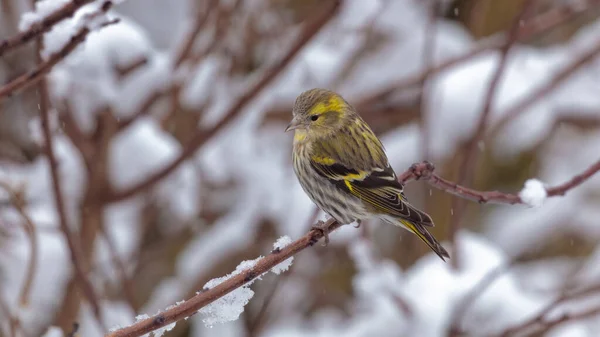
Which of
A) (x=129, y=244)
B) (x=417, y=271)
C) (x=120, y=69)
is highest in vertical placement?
(x=120, y=69)

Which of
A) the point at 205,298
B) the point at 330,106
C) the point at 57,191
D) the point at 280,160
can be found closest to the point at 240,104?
the point at 330,106

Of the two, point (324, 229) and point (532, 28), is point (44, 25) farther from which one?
point (532, 28)

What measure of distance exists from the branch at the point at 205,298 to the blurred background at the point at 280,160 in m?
0.78

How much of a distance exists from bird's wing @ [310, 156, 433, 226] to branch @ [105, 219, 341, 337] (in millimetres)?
1103

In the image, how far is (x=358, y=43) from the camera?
237 inches

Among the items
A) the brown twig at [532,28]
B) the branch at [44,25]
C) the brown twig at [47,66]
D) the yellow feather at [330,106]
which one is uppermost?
the branch at [44,25]

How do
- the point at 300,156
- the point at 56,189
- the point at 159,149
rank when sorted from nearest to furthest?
the point at 56,189, the point at 300,156, the point at 159,149

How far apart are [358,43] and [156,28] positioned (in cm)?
255

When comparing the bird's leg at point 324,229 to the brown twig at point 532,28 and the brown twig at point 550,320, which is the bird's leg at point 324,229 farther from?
the brown twig at point 532,28

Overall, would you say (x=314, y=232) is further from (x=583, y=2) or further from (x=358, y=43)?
(x=358, y=43)

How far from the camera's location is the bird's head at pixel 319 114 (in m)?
3.32

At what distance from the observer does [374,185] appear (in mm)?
3164

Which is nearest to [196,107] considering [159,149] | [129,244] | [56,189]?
[159,149]

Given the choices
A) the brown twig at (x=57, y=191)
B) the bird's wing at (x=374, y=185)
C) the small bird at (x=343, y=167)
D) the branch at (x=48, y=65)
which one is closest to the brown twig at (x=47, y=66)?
the branch at (x=48, y=65)
